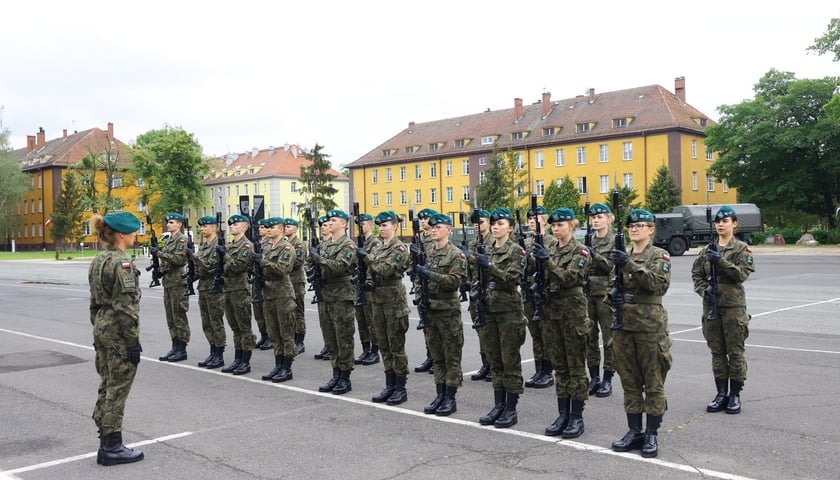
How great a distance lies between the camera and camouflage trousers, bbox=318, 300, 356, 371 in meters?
8.02

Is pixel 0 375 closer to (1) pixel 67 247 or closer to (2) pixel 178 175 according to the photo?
(2) pixel 178 175

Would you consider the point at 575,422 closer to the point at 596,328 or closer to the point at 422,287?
the point at 422,287

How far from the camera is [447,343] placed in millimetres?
6895

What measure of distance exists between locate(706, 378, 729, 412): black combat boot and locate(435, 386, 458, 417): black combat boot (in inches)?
97.8

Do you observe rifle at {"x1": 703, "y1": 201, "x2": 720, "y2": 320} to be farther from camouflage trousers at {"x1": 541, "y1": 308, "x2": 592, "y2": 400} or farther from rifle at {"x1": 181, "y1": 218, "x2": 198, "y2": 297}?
rifle at {"x1": 181, "y1": 218, "x2": 198, "y2": 297}

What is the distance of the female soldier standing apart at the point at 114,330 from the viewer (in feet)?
18.8

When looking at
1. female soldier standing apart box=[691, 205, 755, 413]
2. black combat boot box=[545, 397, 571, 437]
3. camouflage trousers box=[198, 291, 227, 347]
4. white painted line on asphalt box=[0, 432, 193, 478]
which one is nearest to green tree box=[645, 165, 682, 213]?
camouflage trousers box=[198, 291, 227, 347]

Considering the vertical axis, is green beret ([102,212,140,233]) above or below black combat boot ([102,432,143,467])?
above

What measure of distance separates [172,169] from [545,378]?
58.8 metres

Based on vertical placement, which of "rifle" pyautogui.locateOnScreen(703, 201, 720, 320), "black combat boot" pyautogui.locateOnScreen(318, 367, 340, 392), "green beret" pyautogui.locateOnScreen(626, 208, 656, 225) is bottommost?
"black combat boot" pyautogui.locateOnScreen(318, 367, 340, 392)

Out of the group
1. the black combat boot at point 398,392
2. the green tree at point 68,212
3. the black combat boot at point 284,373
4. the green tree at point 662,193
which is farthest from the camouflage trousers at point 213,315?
the green tree at point 68,212

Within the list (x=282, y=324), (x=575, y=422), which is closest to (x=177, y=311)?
(x=282, y=324)

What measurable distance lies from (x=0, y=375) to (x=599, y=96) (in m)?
62.3

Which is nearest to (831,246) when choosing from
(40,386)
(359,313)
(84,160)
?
(359,313)
